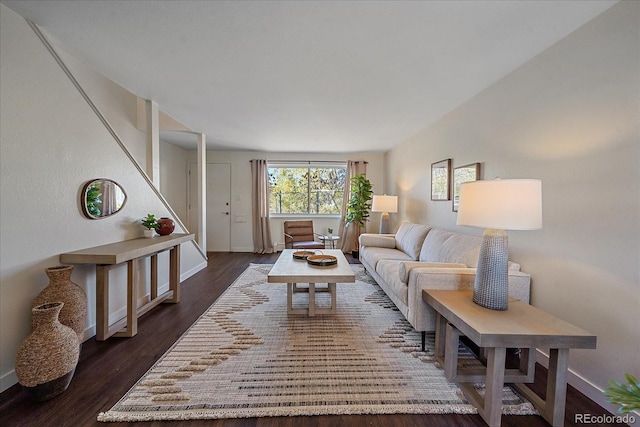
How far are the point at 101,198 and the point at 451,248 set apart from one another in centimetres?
327

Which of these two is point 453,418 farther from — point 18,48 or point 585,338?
point 18,48

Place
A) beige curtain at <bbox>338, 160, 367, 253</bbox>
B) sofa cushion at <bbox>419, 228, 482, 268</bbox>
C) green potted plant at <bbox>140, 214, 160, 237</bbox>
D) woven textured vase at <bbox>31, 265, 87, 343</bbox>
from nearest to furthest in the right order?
woven textured vase at <bbox>31, 265, 87, 343</bbox>
sofa cushion at <bbox>419, 228, 482, 268</bbox>
green potted plant at <bbox>140, 214, 160, 237</bbox>
beige curtain at <bbox>338, 160, 367, 253</bbox>

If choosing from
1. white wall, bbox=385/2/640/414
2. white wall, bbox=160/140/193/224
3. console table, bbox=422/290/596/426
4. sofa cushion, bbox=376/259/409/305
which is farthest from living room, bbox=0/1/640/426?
white wall, bbox=160/140/193/224

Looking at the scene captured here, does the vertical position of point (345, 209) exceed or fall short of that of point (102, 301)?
it exceeds it

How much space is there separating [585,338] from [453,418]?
0.76 meters

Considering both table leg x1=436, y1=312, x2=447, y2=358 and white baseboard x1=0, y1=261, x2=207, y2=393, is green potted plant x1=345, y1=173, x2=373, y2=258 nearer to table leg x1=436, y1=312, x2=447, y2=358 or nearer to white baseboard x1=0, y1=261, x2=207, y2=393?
white baseboard x1=0, y1=261, x2=207, y2=393

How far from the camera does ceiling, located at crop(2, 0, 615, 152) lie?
153 centimetres

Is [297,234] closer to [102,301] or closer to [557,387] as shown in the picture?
[102,301]

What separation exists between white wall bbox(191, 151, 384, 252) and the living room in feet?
11.1

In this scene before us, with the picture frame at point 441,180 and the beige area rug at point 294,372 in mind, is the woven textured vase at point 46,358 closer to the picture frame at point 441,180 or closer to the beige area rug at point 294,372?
the beige area rug at point 294,372

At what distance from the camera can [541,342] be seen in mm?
1257

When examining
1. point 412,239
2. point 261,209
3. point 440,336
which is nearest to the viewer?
point 440,336

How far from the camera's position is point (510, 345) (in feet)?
4.18

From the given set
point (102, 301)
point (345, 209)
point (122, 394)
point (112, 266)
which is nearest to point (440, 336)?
point (122, 394)
